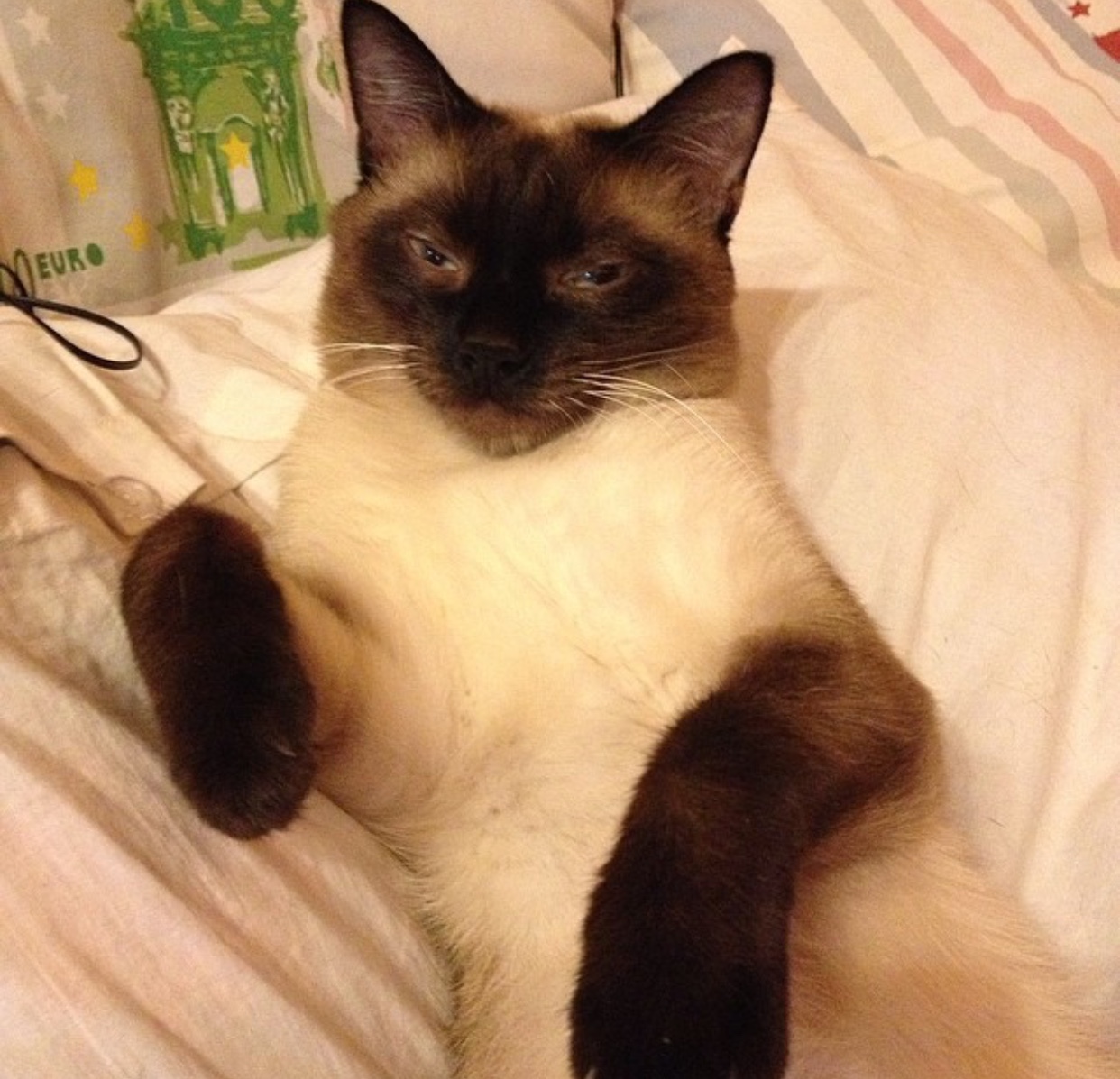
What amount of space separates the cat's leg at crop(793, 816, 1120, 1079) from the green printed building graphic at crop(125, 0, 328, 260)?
154 centimetres

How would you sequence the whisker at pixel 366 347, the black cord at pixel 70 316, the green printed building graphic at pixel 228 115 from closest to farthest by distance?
the whisker at pixel 366 347, the black cord at pixel 70 316, the green printed building graphic at pixel 228 115

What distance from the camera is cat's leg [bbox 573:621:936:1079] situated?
33.4 inches

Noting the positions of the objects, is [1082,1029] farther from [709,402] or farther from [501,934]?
[709,402]

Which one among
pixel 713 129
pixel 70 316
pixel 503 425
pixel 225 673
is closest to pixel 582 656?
pixel 503 425

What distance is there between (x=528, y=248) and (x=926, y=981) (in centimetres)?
95

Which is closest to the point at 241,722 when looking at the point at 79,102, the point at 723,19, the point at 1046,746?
the point at 1046,746

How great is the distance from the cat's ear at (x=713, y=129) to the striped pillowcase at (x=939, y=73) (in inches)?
31.8

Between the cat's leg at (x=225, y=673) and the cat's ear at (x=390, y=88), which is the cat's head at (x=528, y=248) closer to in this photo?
the cat's ear at (x=390, y=88)

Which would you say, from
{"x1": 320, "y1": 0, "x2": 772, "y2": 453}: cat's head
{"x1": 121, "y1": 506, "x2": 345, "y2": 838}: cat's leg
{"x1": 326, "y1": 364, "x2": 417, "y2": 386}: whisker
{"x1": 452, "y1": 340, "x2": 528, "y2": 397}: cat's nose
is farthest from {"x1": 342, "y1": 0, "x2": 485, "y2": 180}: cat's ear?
{"x1": 121, "y1": 506, "x2": 345, "y2": 838}: cat's leg

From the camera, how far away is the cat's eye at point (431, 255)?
1382 mm

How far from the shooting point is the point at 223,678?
3.22ft

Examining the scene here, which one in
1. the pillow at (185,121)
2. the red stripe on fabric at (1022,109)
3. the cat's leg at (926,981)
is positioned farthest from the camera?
the red stripe on fabric at (1022,109)

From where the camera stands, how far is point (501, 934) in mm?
1158

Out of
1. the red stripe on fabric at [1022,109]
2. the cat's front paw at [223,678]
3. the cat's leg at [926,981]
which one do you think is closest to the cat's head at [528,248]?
the cat's front paw at [223,678]
